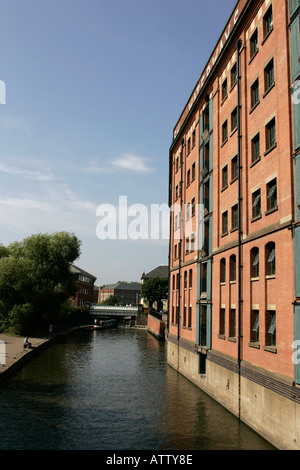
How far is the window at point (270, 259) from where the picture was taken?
17.5m

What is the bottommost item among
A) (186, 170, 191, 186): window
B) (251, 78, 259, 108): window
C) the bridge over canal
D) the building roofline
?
the bridge over canal

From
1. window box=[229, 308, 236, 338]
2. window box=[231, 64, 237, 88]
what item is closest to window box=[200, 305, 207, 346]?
window box=[229, 308, 236, 338]

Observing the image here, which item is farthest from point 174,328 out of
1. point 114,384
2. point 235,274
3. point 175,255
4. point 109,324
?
point 109,324

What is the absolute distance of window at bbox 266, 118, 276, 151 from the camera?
61.0ft

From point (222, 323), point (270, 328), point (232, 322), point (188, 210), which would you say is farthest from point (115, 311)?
point (270, 328)

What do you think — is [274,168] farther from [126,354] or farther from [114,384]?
[126,354]

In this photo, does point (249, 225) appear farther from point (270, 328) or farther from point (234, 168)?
point (270, 328)

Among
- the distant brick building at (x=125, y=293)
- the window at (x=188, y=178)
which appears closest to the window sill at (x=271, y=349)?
the window at (x=188, y=178)

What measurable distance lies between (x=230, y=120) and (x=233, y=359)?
46.9 ft

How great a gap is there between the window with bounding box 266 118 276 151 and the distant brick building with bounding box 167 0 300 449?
0.06 metres

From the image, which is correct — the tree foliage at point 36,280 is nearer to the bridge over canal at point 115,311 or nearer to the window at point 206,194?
the bridge over canal at point 115,311

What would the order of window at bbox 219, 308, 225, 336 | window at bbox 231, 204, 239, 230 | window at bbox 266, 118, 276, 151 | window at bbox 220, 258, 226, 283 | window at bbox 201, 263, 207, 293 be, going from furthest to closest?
1. window at bbox 201, 263, 207, 293
2. window at bbox 220, 258, 226, 283
3. window at bbox 219, 308, 225, 336
4. window at bbox 231, 204, 239, 230
5. window at bbox 266, 118, 276, 151

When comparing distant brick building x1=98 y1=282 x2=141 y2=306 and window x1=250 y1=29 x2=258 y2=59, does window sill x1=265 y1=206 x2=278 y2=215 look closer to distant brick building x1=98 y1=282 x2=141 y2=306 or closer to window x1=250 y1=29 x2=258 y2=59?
window x1=250 y1=29 x2=258 y2=59

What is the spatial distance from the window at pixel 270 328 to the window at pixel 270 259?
1792 mm
